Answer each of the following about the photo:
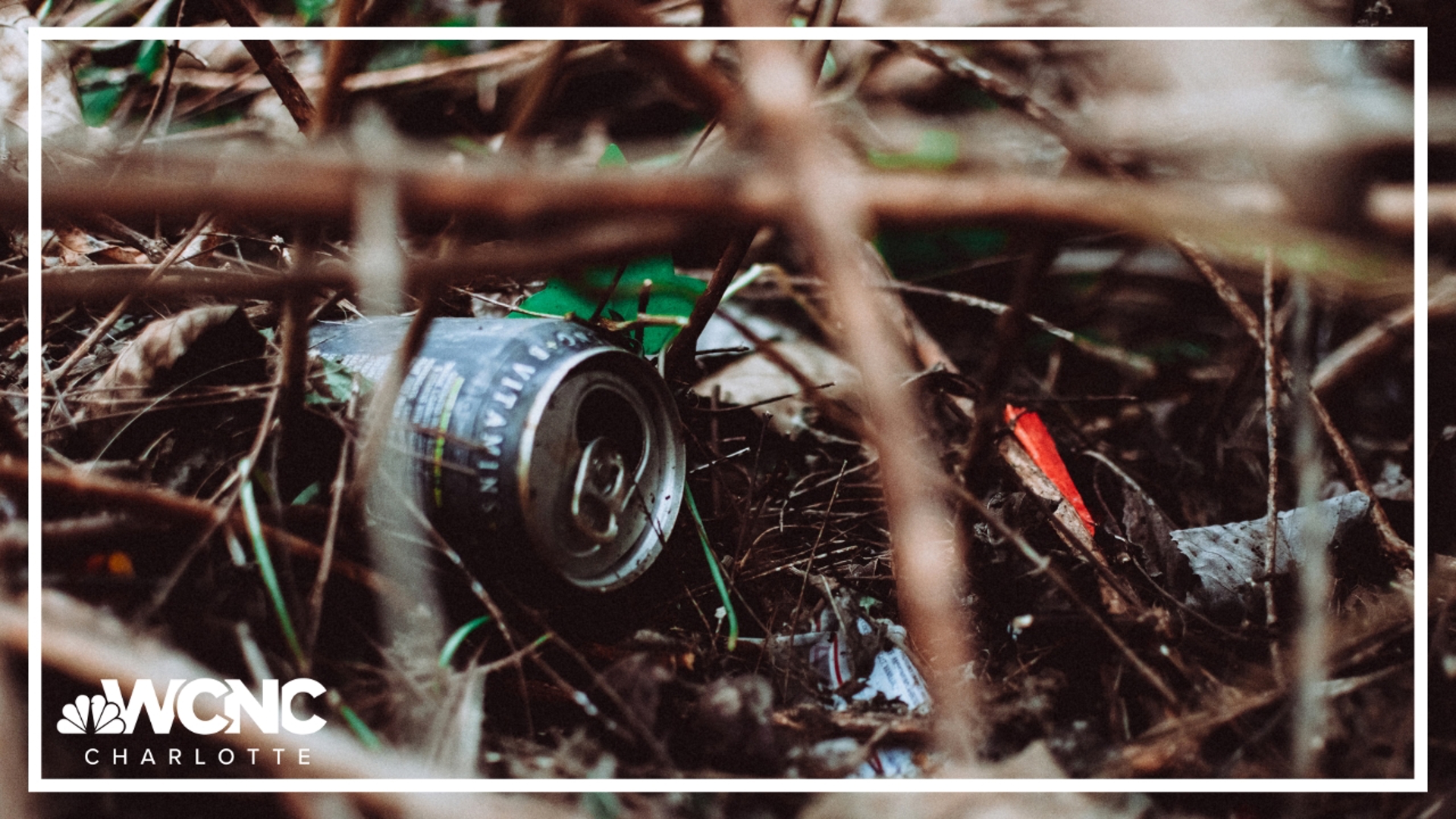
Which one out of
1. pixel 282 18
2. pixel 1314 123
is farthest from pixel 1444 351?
pixel 282 18

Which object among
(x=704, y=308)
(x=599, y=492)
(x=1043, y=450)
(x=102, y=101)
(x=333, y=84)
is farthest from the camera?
(x=102, y=101)

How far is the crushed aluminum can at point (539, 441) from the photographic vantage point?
602mm

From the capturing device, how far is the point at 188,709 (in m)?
0.53

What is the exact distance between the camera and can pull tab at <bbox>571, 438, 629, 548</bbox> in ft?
2.10

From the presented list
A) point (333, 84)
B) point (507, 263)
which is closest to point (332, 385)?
point (333, 84)

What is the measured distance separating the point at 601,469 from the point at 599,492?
20 millimetres

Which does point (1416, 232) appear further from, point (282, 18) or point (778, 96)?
point (282, 18)

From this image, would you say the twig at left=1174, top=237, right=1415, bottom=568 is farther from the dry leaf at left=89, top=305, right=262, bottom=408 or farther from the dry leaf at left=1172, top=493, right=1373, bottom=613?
the dry leaf at left=89, top=305, right=262, bottom=408

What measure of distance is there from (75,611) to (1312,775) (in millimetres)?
801

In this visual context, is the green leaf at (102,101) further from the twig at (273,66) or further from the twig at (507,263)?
the twig at (507,263)

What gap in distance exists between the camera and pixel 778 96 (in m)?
0.34

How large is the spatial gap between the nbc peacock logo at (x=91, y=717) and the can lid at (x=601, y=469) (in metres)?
0.29

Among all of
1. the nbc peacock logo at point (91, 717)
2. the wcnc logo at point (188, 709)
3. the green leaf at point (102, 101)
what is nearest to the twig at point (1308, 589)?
the wcnc logo at point (188, 709)

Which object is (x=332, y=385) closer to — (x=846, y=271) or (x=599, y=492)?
(x=599, y=492)
